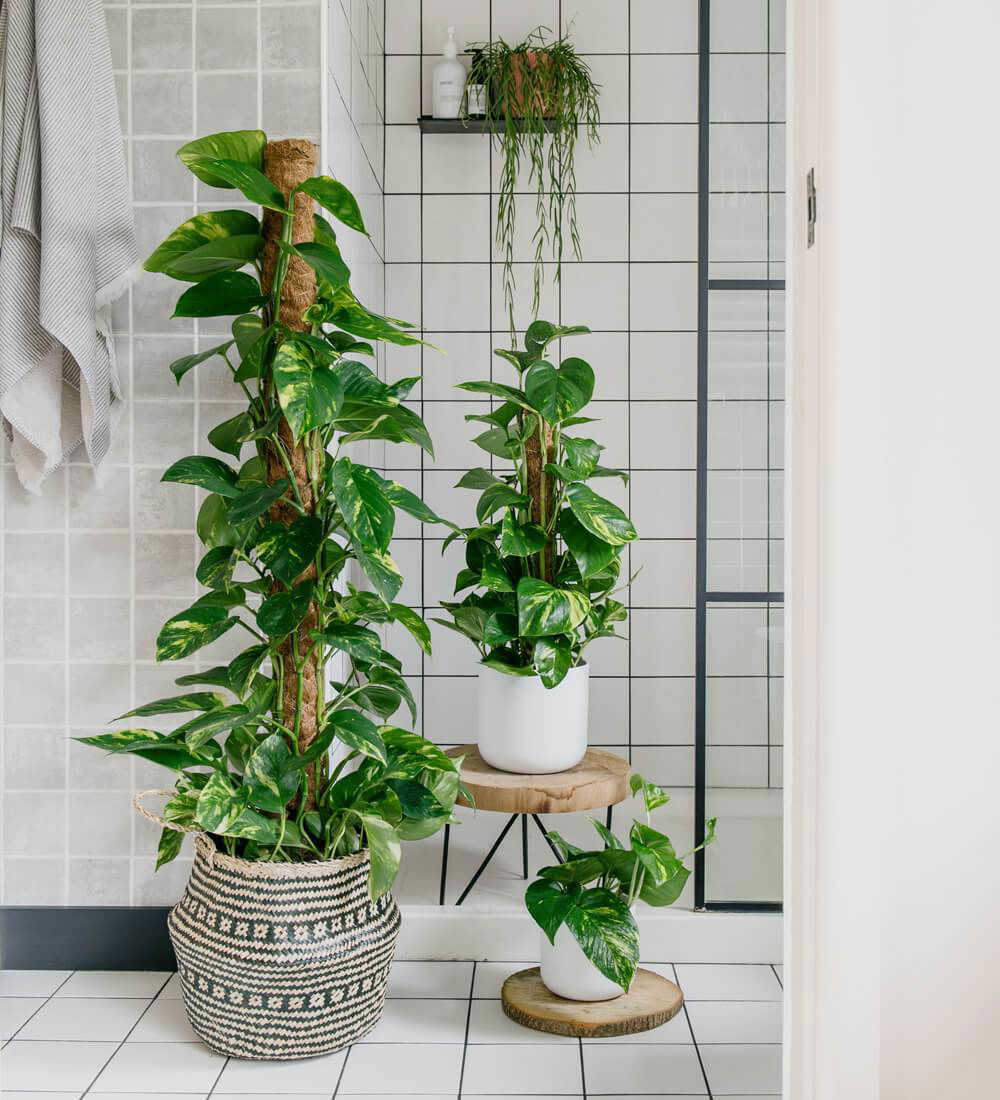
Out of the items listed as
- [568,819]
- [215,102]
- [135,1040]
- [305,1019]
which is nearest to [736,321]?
[215,102]

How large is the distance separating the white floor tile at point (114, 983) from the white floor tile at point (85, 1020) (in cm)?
3

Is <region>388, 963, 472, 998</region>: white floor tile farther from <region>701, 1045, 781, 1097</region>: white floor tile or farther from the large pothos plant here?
<region>701, 1045, 781, 1097</region>: white floor tile

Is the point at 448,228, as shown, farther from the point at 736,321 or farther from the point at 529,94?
the point at 736,321

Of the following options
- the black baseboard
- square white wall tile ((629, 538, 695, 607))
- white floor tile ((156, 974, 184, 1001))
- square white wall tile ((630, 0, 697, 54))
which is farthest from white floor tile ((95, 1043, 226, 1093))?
square white wall tile ((630, 0, 697, 54))

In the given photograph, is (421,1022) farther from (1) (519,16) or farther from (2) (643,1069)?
(1) (519,16)

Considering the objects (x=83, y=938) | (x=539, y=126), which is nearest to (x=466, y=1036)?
(x=83, y=938)

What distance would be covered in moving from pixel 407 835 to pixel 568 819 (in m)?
0.93

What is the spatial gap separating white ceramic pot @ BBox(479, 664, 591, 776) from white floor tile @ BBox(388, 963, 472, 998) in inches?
16.8

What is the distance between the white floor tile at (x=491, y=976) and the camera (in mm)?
2018

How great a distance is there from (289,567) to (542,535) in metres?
0.49

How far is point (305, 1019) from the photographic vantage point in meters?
1.73

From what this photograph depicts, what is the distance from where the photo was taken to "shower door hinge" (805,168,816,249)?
1144 mm

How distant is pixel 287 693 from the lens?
182 centimetres

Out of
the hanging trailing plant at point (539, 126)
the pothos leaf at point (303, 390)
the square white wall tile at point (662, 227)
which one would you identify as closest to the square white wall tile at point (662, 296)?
the square white wall tile at point (662, 227)
